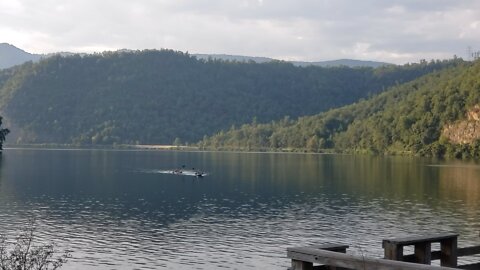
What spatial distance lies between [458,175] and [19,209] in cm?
8352

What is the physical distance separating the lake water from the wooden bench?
2361 cm

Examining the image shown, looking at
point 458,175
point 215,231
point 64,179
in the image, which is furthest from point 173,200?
point 458,175

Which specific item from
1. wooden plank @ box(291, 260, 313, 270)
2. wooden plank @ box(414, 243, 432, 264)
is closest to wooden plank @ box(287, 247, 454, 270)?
wooden plank @ box(291, 260, 313, 270)

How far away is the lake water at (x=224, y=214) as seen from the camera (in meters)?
48.7

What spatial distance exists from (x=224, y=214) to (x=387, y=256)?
52.6 m

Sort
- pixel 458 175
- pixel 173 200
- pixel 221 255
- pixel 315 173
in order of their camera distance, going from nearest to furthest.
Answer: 1. pixel 221 255
2. pixel 173 200
3. pixel 458 175
4. pixel 315 173

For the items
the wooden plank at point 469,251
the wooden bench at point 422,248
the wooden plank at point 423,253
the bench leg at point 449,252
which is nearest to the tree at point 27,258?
the wooden bench at point 422,248

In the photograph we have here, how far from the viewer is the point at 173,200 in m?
87.4

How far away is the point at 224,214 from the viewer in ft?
232

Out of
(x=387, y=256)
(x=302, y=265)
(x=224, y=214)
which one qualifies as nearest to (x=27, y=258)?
(x=302, y=265)

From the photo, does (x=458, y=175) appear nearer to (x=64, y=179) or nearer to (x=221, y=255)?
(x=64, y=179)

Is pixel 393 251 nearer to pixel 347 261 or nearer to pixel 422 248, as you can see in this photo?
pixel 422 248

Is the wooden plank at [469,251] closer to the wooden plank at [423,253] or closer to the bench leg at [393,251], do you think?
the wooden plank at [423,253]

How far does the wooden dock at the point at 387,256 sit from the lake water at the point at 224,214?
23640mm
